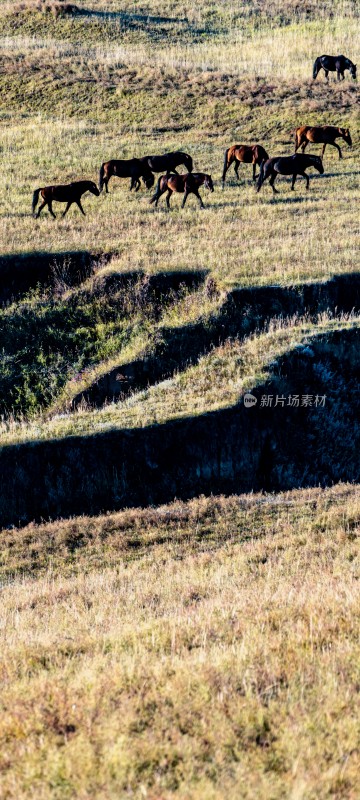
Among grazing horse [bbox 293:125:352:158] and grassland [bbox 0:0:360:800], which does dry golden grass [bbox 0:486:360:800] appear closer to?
grassland [bbox 0:0:360:800]

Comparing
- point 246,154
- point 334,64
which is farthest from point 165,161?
point 334,64

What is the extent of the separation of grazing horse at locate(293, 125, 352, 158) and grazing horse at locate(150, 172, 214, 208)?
616 cm

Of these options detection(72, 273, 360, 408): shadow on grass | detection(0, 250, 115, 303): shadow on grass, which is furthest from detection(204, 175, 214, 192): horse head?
detection(72, 273, 360, 408): shadow on grass

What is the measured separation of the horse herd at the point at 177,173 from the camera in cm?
2969

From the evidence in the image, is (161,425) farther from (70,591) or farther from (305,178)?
(305,178)

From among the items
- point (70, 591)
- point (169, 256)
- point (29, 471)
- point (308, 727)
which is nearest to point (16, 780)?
point (308, 727)

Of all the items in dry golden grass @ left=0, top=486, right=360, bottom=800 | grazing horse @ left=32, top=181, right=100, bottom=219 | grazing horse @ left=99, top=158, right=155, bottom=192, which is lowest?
dry golden grass @ left=0, top=486, right=360, bottom=800

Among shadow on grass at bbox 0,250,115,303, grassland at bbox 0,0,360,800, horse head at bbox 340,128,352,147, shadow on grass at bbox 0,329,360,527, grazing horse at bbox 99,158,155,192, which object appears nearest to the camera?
grassland at bbox 0,0,360,800

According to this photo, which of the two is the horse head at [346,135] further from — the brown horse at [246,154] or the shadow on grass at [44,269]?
the shadow on grass at [44,269]

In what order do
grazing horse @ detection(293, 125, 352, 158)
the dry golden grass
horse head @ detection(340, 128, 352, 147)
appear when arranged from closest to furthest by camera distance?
the dry golden grass
grazing horse @ detection(293, 125, 352, 158)
horse head @ detection(340, 128, 352, 147)

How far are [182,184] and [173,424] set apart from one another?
1434 centimetres

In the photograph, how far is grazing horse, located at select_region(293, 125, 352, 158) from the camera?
34500 mm

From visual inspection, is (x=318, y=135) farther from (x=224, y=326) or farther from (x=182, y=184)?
(x=224, y=326)

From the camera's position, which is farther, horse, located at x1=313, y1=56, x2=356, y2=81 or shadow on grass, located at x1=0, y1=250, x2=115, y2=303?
horse, located at x1=313, y1=56, x2=356, y2=81
